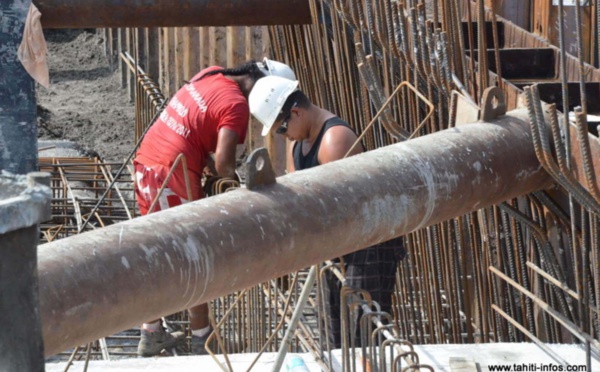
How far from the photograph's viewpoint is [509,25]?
7.09 meters

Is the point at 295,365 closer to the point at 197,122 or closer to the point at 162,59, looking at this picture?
the point at 197,122

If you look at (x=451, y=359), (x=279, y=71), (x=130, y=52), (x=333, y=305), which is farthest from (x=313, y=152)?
(x=130, y=52)

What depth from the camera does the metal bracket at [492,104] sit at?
12.4ft

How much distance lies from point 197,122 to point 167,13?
1240 millimetres

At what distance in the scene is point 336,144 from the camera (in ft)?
17.3

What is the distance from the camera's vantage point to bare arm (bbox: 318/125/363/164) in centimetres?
526

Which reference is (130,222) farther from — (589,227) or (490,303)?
(490,303)

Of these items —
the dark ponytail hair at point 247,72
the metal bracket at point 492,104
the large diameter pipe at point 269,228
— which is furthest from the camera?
the dark ponytail hair at point 247,72

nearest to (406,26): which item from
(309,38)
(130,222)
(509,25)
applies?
(509,25)

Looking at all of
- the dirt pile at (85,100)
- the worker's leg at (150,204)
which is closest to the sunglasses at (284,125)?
the worker's leg at (150,204)

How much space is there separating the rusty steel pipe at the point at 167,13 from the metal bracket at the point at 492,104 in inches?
149

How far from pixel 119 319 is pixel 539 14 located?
20.0 feet

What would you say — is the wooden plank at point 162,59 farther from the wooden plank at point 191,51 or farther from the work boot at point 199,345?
the work boot at point 199,345

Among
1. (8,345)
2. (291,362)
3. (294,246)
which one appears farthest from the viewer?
(291,362)
